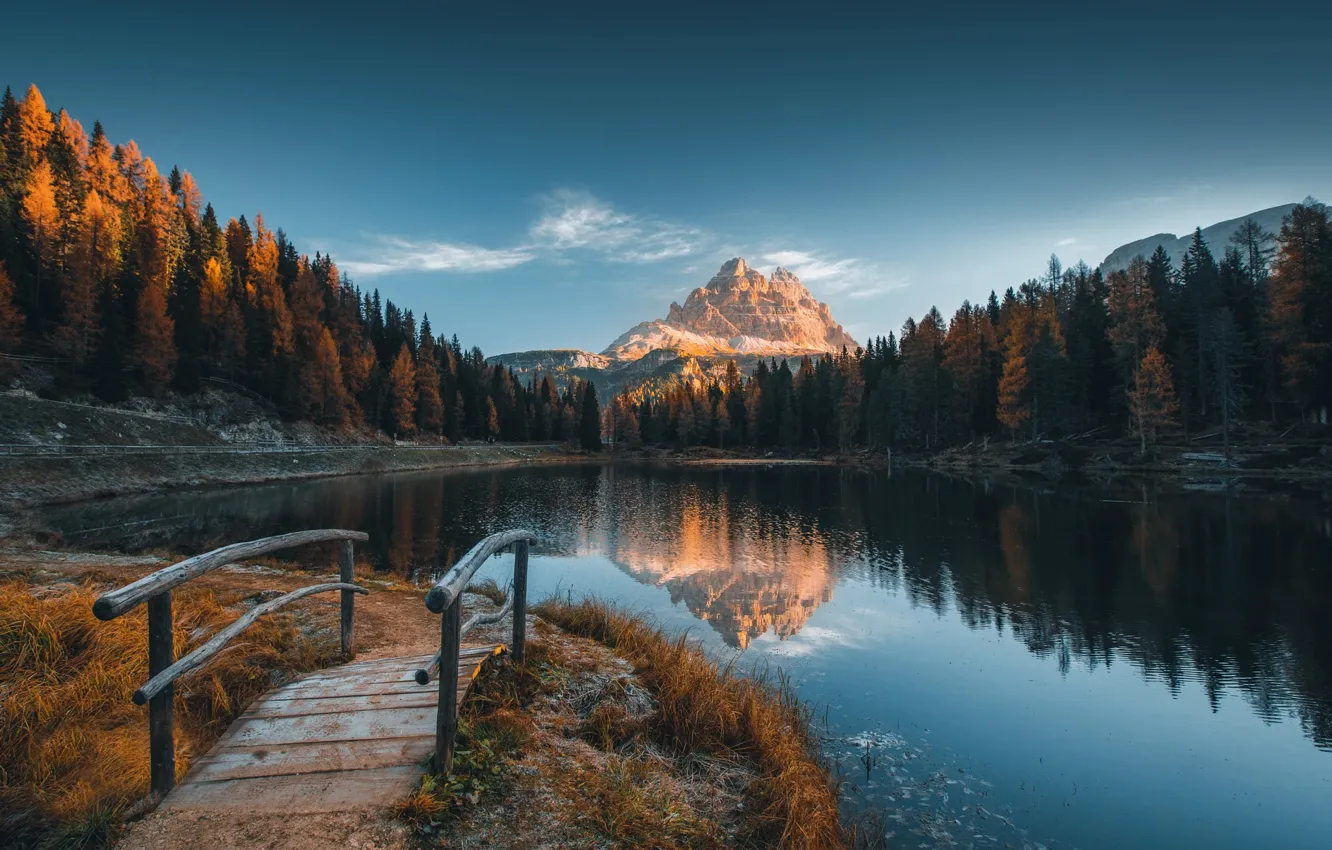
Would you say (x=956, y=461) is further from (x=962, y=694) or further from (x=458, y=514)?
(x=962, y=694)

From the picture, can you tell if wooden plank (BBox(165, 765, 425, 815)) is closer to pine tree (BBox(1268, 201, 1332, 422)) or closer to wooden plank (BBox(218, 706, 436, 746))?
wooden plank (BBox(218, 706, 436, 746))

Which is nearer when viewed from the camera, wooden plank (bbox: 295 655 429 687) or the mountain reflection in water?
wooden plank (bbox: 295 655 429 687)

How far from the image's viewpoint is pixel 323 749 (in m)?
5.12

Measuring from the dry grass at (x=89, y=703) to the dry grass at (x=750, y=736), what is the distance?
12.7 ft

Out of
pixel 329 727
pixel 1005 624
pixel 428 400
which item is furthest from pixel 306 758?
pixel 428 400

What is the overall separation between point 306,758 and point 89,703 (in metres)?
2.91

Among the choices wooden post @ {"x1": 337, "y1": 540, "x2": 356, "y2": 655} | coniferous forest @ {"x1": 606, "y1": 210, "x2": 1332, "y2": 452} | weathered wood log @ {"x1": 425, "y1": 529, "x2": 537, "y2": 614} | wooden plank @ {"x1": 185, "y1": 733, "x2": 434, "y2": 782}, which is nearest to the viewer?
weathered wood log @ {"x1": 425, "y1": 529, "x2": 537, "y2": 614}

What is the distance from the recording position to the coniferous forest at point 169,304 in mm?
52375

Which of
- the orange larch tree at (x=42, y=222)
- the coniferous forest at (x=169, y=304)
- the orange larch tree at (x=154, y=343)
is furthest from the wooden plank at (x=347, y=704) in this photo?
the orange larch tree at (x=42, y=222)

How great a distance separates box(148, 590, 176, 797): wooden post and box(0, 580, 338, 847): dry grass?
0.25 metres

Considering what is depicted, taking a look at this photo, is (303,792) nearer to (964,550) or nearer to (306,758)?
(306,758)

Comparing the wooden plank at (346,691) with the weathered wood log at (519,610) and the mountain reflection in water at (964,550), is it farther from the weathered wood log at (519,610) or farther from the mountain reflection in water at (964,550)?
the mountain reflection in water at (964,550)

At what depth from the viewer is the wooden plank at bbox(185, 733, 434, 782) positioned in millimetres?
4785

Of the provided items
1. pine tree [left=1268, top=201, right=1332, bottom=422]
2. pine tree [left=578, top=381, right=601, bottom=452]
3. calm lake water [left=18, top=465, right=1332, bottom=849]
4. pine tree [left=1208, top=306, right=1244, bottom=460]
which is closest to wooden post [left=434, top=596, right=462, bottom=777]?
calm lake water [left=18, top=465, right=1332, bottom=849]
